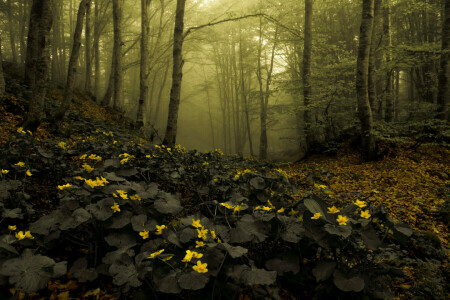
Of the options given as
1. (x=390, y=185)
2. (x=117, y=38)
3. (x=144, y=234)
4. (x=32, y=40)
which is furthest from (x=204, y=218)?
(x=117, y=38)

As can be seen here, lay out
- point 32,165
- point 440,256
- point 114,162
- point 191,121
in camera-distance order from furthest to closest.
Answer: point 191,121 → point 32,165 → point 114,162 → point 440,256

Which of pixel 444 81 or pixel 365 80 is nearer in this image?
pixel 365 80

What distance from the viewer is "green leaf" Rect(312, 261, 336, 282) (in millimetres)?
1449

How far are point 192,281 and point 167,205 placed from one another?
0.76 meters

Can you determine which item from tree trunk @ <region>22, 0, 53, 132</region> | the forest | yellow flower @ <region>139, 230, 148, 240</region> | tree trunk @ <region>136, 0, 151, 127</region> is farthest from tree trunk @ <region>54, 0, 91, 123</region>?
yellow flower @ <region>139, 230, 148, 240</region>

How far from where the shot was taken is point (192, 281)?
4.21 feet

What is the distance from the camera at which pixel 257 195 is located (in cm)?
280

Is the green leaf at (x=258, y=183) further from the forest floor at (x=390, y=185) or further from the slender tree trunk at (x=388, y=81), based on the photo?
the slender tree trunk at (x=388, y=81)

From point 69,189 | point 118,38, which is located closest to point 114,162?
point 69,189

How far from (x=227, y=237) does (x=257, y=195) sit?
116 centimetres

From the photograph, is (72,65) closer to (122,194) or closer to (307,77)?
(122,194)

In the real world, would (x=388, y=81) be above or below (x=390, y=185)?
above

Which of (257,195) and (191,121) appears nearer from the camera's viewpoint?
(257,195)

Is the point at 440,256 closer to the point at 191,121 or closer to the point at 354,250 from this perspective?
the point at 354,250
